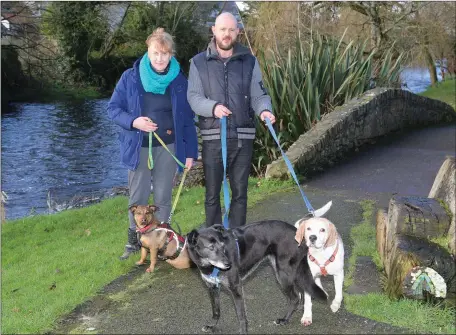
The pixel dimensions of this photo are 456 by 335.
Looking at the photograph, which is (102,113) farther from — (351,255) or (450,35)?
(351,255)

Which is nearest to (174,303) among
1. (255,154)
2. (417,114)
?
(255,154)

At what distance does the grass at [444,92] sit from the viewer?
27953 mm

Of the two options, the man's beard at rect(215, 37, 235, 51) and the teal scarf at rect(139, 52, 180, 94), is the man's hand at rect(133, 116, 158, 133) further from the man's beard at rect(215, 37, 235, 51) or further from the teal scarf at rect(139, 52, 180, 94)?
the man's beard at rect(215, 37, 235, 51)

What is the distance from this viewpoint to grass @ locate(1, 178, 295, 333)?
18.1 feet

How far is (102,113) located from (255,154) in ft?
60.2

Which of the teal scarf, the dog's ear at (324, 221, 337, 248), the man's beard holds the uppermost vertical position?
the man's beard

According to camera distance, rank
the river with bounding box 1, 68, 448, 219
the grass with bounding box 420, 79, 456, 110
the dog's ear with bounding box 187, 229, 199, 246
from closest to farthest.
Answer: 1. the dog's ear with bounding box 187, 229, 199, 246
2. the river with bounding box 1, 68, 448, 219
3. the grass with bounding box 420, 79, 456, 110

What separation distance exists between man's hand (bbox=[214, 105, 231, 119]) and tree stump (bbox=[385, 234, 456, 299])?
1.96 m

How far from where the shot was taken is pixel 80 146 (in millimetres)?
20859

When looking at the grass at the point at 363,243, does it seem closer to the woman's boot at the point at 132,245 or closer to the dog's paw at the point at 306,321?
the dog's paw at the point at 306,321

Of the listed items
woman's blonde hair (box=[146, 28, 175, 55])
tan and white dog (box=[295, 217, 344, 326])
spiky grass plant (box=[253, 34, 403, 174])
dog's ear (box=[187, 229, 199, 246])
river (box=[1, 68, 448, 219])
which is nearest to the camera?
dog's ear (box=[187, 229, 199, 246])

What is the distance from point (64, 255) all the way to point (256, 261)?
416 cm

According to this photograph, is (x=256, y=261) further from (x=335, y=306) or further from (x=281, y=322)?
(x=335, y=306)

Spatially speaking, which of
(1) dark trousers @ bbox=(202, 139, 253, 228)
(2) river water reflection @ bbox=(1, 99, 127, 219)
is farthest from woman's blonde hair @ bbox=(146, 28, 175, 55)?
(2) river water reflection @ bbox=(1, 99, 127, 219)
